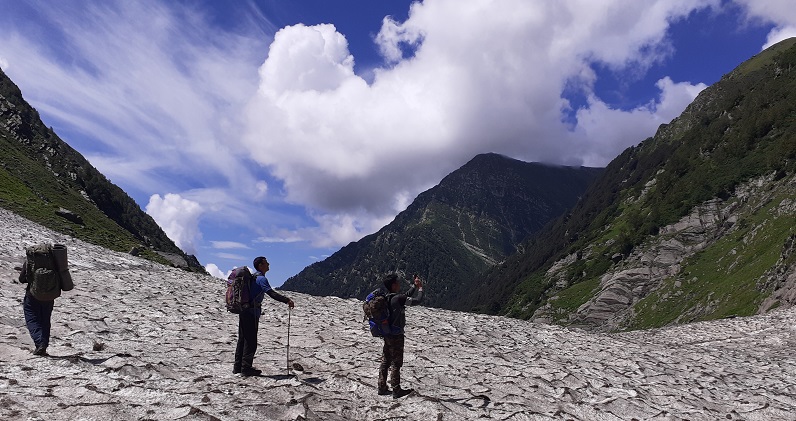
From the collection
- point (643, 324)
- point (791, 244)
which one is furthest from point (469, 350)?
point (643, 324)

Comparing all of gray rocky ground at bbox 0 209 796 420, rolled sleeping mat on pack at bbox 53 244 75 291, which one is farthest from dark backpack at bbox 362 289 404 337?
rolled sleeping mat on pack at bbox 53 244 75 291

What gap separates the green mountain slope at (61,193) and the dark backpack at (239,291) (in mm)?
61770

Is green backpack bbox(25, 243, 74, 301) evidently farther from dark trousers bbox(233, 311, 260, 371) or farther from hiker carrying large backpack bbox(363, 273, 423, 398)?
hiker carrying large backpack bbox(363, 273, 423, 398)

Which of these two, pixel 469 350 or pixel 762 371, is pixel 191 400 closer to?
pixel 469 350

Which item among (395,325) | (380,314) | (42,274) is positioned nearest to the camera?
(380,314)

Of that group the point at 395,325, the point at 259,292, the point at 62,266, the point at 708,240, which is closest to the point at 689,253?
the point at 708,240

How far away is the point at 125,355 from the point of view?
14758mm

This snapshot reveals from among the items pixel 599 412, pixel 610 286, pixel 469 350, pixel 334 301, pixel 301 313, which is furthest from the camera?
pixel 610 286

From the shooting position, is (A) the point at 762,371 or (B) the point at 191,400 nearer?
(B) the point at 191,400

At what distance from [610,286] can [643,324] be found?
29.7 metres

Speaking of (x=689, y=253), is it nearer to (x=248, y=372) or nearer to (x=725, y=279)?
(x=725, y=279)

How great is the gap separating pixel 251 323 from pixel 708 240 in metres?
135

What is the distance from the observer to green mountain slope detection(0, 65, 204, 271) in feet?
230

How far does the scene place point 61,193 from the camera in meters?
99.1
